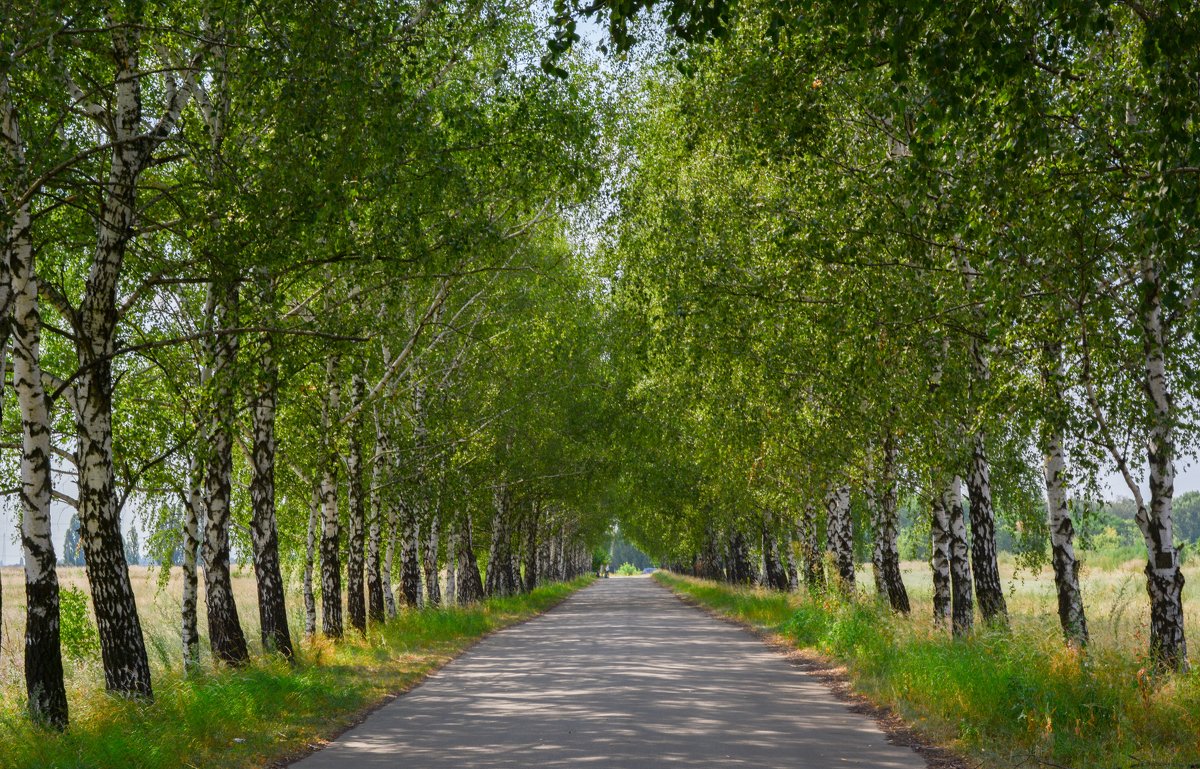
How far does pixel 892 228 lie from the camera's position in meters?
11.6

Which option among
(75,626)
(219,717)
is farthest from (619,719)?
(75,626)

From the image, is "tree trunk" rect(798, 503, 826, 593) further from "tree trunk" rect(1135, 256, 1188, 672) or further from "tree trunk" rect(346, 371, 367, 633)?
"tree trunk" rect(1135, 256, 1188, 672)

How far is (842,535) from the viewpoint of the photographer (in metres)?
25.9

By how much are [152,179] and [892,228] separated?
999cm

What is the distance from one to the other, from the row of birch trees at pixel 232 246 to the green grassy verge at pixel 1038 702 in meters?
7.20

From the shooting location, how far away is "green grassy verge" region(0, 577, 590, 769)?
8031 mm

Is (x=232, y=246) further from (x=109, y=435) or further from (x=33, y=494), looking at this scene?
(x=33, y=494)

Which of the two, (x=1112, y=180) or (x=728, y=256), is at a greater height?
(x=728, y=256)

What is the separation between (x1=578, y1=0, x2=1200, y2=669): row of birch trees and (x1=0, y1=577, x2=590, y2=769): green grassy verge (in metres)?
6.55

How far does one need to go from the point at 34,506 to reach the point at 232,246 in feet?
9.71

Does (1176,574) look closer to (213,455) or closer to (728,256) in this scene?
(728,256)

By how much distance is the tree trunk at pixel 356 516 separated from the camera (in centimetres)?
2044

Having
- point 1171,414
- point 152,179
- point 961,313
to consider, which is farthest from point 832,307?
point 152,179

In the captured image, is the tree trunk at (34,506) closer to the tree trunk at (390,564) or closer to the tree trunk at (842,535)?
the tree trunk at (390,564)
